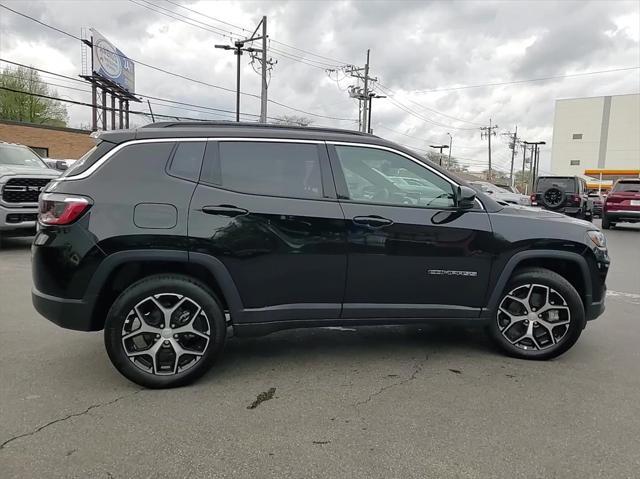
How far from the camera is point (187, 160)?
362 cm

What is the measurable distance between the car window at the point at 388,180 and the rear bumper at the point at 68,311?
2.08 m

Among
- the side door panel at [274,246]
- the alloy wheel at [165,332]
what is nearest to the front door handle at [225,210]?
the side door panel at [274,246]

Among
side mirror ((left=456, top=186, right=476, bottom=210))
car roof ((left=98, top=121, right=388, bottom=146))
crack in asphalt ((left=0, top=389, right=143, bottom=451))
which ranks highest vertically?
car roof ((left=98, top=121, right=388, bottom=146))

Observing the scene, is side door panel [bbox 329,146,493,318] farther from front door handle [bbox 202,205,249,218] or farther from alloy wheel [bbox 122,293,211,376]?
alloy wheel [bbox 122,293,211,376]

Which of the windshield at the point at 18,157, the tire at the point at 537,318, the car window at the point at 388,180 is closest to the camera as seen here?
the car window at the point at 388,180

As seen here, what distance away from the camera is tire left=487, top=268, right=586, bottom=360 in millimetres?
4090

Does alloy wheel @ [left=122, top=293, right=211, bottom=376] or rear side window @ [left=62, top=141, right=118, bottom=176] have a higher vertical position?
rear side window @ [left=62, top=141, right=118, bottom=176]

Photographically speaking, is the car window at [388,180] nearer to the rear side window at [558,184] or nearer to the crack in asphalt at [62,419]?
the crack in asphalt at [62,419]

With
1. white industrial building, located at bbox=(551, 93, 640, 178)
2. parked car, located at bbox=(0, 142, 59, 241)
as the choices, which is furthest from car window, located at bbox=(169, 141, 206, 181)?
white industrial building, located at bbox=(551, 93, 640, 178)

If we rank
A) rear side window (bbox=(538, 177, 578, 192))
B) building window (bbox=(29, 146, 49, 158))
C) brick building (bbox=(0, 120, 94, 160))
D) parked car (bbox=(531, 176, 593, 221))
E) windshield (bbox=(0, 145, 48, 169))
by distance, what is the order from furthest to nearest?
building window (bbox=(29, 146, 49, 158)) < brick building (bbox=(0, 120, 94, 160)) < rear side window (bbox=(538, 177, 578, 192)) < parked car (bbox=(531, 176, 593, 221)) < windshield (bbox=(0, 145, 48, 169))

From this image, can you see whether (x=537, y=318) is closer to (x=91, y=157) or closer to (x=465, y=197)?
(x=465, y=197)

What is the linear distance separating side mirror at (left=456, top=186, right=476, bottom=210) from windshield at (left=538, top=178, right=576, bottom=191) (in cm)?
1582

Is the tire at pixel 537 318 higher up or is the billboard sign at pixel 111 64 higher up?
the billboard sign at pixel 111 64

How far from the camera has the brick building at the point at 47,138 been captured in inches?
1288
